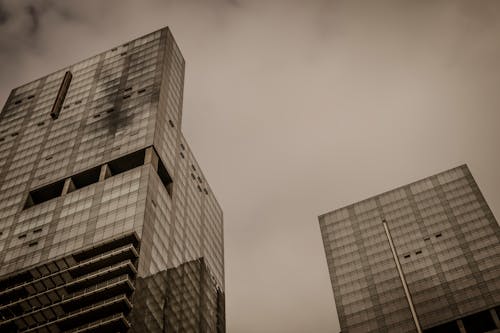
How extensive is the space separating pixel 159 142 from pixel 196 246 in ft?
72.1

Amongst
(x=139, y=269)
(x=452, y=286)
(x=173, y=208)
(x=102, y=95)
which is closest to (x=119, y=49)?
(x=102, y=95)

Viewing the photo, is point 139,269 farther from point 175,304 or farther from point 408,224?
point 408,224

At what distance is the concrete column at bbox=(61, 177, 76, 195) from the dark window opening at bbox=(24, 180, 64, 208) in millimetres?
2081

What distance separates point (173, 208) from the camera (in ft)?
363

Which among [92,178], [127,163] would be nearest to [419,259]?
[127,163]

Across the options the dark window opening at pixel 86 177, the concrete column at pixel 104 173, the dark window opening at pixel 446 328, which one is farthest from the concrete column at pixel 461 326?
the dark window opening at pixel 86 177

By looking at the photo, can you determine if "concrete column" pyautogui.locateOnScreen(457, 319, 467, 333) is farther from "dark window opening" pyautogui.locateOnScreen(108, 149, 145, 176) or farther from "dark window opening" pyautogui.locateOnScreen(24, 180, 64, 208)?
"dark window opening" pyautogui.locateOnScreen(24, 180, 64, 208)

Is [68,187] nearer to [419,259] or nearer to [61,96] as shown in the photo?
[61,96]

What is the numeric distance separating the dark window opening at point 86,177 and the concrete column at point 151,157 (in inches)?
414

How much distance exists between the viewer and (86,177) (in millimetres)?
114188

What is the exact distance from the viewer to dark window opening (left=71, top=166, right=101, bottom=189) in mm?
113125

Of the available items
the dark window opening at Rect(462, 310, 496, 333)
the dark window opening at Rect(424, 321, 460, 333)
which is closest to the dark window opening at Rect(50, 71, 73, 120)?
the dark window opening at Rect(424, 321, 460, 333)

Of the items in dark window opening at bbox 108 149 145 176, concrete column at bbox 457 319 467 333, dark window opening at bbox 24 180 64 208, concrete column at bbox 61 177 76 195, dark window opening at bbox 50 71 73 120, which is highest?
dark window opening at bbox 50 71 73 120

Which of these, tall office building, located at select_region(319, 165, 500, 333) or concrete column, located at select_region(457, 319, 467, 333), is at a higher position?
tall office building, located at select_region(319, 165, 500, 333)
